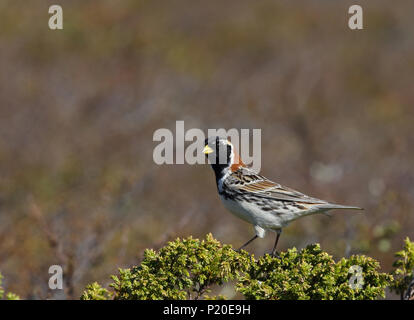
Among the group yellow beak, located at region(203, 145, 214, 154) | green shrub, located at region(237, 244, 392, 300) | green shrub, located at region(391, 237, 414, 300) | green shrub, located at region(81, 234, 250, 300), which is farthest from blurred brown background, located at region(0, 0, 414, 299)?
green shrub, located at region(391, 237, 414, 300)

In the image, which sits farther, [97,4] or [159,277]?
[97,4]

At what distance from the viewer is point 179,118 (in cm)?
1603

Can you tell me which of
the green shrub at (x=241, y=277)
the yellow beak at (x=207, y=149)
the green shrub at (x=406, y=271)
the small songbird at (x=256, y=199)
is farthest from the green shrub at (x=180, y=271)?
the yellow beak at (x=207, y=149)

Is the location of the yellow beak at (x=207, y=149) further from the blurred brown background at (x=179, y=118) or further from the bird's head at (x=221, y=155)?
the blurred brown background at (x=179, y=118)

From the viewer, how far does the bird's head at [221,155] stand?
6.19 metres

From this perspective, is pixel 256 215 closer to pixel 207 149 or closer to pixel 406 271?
pixel 207 149

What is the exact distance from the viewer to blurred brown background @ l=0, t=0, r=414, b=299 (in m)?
8.77

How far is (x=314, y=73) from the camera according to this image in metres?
19.7

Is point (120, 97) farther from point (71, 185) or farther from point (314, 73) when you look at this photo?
point (314, 73)

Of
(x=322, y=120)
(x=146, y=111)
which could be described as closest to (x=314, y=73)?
(x=322, y=120)

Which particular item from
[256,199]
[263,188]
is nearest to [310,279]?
[256,199]

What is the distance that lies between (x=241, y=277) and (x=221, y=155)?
2398 millimetres

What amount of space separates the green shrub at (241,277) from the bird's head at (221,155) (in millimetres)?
2150

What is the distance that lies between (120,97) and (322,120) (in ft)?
17.5
